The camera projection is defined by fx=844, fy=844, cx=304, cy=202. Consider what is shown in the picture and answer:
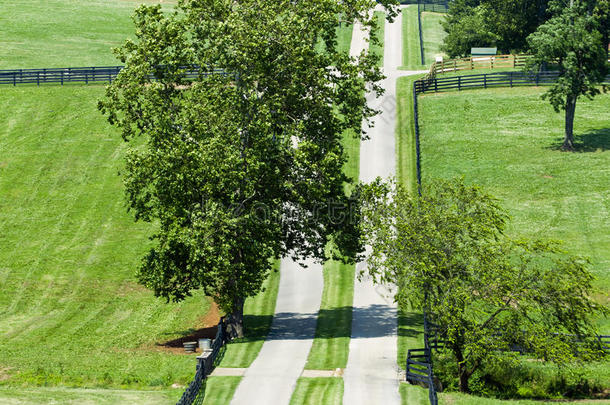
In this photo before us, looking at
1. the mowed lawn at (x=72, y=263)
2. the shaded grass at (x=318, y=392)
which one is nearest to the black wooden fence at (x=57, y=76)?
the mowed lawn at (x=72, y=263)

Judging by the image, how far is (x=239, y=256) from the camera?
1594 inches

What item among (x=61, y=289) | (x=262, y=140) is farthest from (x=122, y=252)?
(x=262, y=140)

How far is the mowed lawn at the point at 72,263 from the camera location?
1453 inches

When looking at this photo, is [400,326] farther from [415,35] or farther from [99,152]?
[415,35]

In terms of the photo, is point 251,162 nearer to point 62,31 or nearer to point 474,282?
point 474,282

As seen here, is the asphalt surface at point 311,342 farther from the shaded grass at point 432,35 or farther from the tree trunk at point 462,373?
the shaded grass at point 432,35

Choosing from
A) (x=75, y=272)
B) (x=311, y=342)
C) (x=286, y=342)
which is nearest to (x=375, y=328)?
(x=311, y=342)

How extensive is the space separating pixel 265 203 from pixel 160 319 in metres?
A: 9.33

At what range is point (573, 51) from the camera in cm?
6200

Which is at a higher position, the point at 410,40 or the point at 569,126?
the point at 410,40

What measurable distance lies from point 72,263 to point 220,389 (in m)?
21.1

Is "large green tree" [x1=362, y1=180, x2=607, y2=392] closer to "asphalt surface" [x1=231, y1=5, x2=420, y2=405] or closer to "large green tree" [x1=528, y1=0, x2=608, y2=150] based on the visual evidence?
"asphalt surface" [x1=231, y1=5, x2=420, y2=405]

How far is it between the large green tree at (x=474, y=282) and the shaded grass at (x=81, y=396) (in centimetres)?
1030

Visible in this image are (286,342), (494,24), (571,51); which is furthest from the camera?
(494,24)
